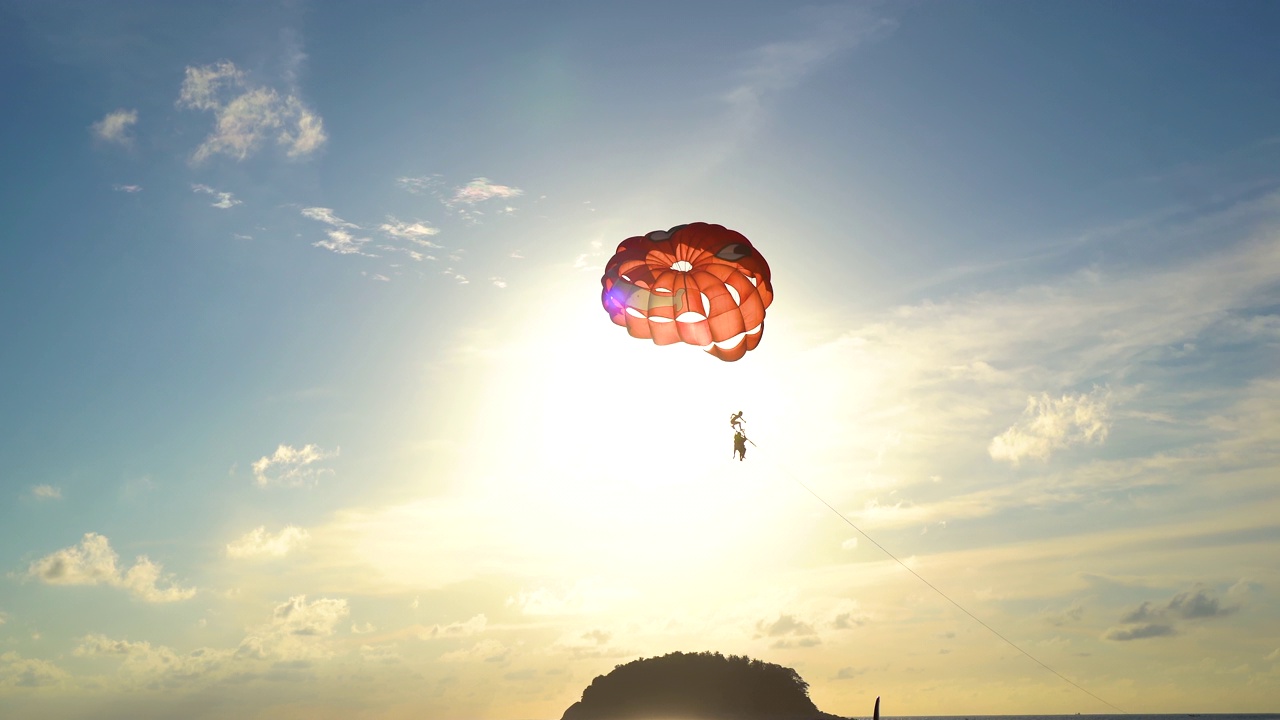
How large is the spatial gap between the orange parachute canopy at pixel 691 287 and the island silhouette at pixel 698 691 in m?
93.9

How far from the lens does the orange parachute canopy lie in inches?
891

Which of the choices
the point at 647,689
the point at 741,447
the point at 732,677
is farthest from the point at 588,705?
the point at 741,447

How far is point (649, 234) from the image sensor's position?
77.9 feet

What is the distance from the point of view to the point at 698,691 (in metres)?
111

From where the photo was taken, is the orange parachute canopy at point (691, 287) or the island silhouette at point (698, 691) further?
the island silhouette at point (698, 691)

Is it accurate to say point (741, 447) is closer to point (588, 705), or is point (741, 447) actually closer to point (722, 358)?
point (722, 358)

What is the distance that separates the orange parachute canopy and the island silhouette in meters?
93.9

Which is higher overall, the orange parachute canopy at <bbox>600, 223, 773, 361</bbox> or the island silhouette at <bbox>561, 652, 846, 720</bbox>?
the orange parachute canopy at <bbox>600, 223, 773, 361</bbox>

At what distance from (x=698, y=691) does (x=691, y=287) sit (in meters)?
99.0

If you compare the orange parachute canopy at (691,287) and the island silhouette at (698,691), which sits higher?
the orange parachute canopy at (691,287)

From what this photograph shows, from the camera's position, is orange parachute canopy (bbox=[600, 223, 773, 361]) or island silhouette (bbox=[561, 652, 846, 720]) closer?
orange parachute canopy (bbox=[600, 223, 773, 361])

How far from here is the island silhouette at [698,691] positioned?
351 ft

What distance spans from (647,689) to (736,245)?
337 ft

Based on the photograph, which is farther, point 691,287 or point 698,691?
point 698,691
